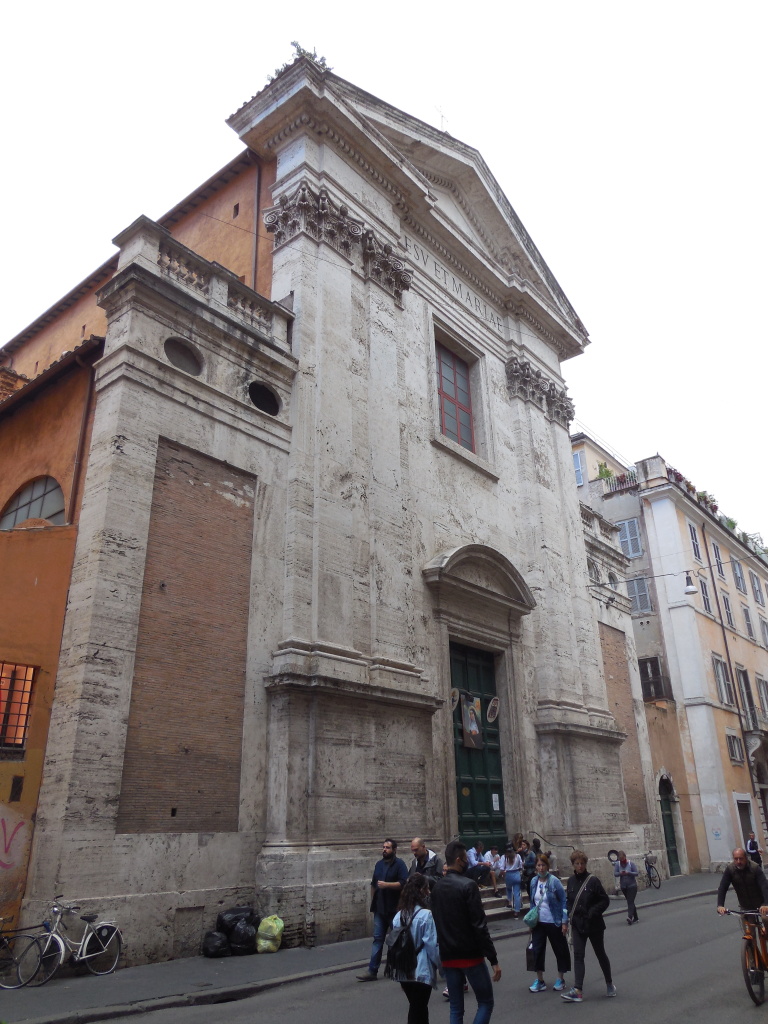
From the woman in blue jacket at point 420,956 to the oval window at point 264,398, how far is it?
321 inches

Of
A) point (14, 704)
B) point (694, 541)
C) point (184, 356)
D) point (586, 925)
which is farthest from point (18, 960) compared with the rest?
point (694, 541)

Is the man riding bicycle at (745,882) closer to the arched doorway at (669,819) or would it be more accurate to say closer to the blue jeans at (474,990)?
the blue jeans at (474,990)

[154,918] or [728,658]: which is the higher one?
[728,658]

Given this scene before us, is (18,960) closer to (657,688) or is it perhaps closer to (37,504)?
(37,504)

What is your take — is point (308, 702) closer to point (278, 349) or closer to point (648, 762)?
point (278, 349)

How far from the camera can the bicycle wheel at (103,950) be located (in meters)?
7.73

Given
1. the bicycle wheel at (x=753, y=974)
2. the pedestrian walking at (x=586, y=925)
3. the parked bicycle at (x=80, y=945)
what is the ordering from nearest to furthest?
1. the bicycle wheel at (x=753, y=974)
2. the pedestrian walking at (x=586, y=925)
3. the parked bicycle at (x=80, y=945)

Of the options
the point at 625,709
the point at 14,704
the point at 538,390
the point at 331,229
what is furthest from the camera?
the point at 625,709

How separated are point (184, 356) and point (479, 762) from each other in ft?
28.3

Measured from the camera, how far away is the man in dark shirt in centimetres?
785

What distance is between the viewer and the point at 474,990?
510 centimetres

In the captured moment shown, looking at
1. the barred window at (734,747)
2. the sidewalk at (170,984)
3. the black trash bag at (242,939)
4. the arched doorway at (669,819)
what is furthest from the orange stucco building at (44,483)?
the barred window at (734,747)

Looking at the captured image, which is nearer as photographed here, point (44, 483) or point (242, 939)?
point (242, 939)

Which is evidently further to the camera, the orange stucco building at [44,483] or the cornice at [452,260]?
the cornice at [452,260]
